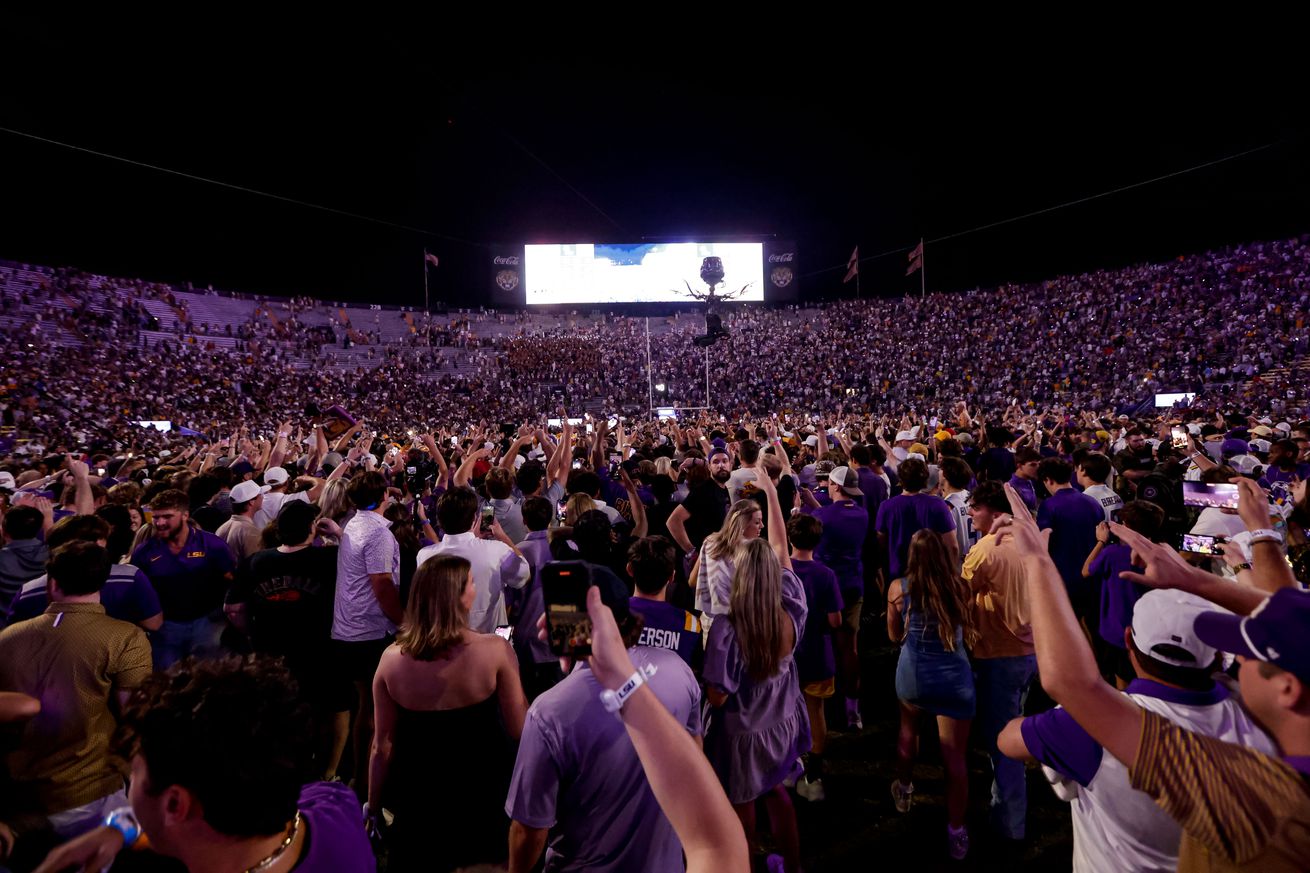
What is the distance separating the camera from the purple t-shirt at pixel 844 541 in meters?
5.30

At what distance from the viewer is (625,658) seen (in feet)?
4.04

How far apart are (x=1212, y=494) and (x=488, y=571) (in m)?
5.13

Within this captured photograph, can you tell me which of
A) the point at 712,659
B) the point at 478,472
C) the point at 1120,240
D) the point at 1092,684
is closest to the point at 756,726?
the point at 712,659

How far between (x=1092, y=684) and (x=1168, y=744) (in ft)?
0.57

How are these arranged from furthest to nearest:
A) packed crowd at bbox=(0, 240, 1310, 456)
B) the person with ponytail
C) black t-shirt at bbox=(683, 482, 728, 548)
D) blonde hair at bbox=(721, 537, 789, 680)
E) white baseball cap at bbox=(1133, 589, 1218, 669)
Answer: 1. packed crowd at bbox=(0, 240, 1310, 456)
2. black t-shirt at bbox=(683, 482, 728, 548)
3. the person with ponytail
4. blonde hair at bbox=(721, 537, 789, 680)
5. white baseball cap at bbox=(1133, 589, 1218, 669)

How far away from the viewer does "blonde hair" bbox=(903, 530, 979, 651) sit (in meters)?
3.51

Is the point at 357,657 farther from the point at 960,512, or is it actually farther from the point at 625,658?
the point at 960,512

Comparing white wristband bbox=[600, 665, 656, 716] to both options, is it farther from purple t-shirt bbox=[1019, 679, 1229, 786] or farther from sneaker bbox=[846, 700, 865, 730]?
sneaker bbox=[846, 700, 865, 730]

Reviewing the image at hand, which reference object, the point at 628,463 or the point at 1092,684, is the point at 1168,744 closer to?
the point at 1092,684

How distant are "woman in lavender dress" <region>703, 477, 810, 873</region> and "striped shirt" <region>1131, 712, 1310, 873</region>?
1.69 meters

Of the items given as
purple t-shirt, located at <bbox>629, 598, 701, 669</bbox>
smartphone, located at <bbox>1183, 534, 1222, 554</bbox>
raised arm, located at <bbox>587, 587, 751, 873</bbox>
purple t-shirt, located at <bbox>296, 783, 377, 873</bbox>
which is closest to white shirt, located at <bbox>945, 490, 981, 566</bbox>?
smartphone, located at <bbox>1183, 534, 1222, 554</bbox>

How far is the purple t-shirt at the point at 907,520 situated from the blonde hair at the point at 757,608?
A: 2.39m

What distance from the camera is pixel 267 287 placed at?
1692 inches

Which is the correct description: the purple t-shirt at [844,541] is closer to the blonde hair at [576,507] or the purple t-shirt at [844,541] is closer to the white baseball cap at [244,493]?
the blonde hair at [576,507]
